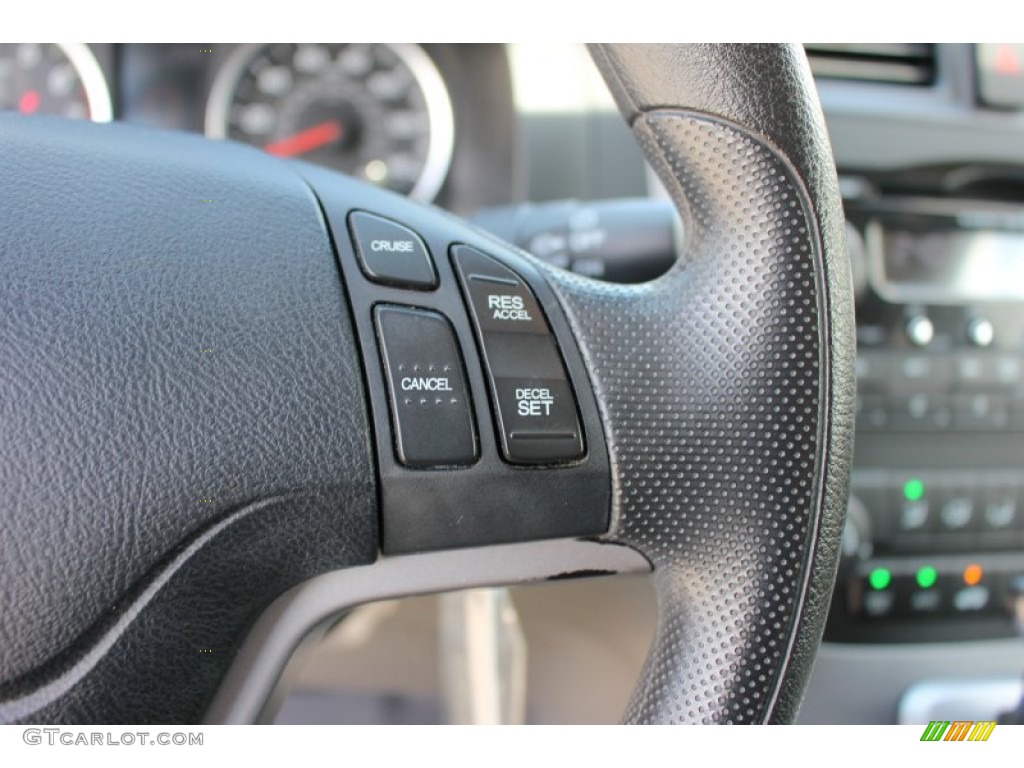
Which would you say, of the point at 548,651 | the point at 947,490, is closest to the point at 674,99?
the point at 947,490

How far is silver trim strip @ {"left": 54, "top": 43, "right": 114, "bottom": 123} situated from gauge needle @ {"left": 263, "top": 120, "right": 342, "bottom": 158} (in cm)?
17

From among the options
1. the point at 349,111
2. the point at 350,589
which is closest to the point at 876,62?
the point at 349,111

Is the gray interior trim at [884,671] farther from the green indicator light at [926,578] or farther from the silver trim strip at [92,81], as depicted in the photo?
the silver trim strip at [92,81]

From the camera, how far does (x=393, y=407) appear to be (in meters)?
0.44

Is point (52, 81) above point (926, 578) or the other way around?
above

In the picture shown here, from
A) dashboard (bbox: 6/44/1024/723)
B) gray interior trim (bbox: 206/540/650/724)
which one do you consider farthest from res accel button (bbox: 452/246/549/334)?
dashboard (bbox: 6/44/1024/723)

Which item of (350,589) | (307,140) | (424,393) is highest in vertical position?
(307,140)

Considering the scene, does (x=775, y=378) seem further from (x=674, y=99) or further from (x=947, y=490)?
(x=947, y=490)

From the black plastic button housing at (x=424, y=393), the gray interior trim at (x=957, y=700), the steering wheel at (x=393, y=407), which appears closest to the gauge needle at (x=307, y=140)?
the steering wheel at (x=393, y=407)

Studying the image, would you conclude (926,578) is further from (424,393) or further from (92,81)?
(92,81)

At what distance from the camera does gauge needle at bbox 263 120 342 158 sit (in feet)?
3.37

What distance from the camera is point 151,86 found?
1.00 metres

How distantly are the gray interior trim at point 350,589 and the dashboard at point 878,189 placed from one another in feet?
1.83

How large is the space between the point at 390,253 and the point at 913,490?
27.3 inches
